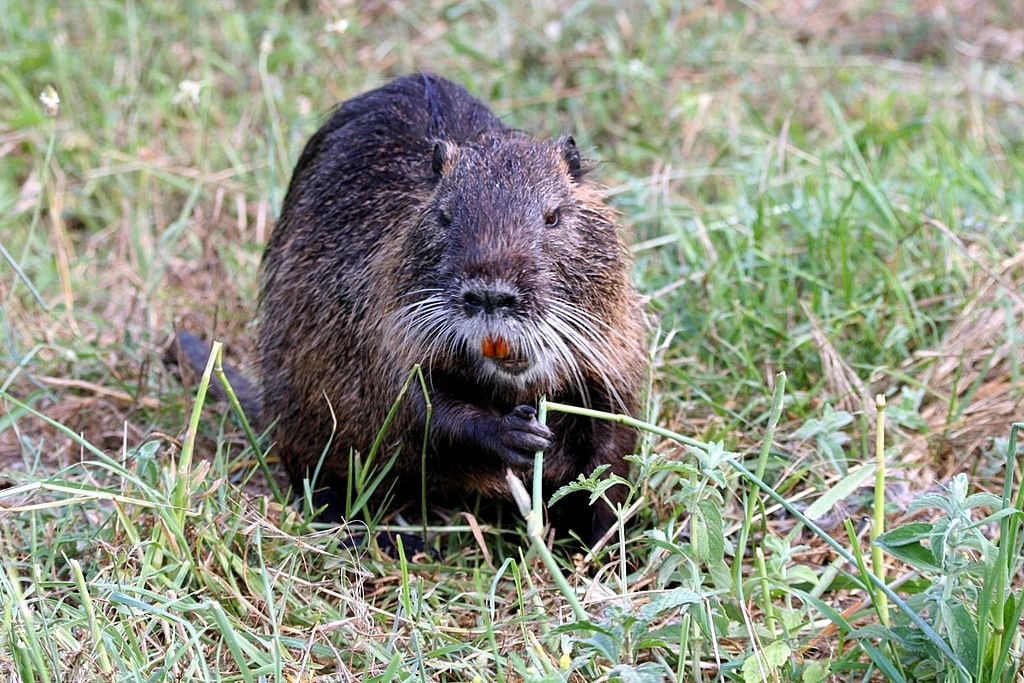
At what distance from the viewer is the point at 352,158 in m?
3.50

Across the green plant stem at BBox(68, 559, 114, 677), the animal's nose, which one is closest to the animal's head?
the animal's nose

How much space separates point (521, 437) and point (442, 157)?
73 cm

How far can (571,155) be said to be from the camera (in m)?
3.16

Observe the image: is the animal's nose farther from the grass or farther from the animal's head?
the grass

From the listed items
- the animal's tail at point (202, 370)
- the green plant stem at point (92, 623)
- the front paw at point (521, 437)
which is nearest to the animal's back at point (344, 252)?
the animal's tail at point (202, 370)

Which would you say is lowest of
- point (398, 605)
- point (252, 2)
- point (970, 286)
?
point (398, 605)

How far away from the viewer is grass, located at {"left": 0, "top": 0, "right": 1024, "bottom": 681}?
8.09 ft

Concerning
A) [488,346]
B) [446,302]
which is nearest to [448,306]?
[446,302]

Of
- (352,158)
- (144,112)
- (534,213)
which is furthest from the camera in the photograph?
(144,112)

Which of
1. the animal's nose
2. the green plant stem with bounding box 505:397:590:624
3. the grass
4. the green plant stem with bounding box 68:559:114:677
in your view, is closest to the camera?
the green plant stem with bounding box 505:397:590:624

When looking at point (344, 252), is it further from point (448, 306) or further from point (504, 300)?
point (504, 300)

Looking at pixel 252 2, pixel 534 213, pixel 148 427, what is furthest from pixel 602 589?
pixel 252 2

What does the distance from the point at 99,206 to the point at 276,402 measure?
63.3 inches

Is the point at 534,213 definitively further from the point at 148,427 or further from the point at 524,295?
the point at 148,427
